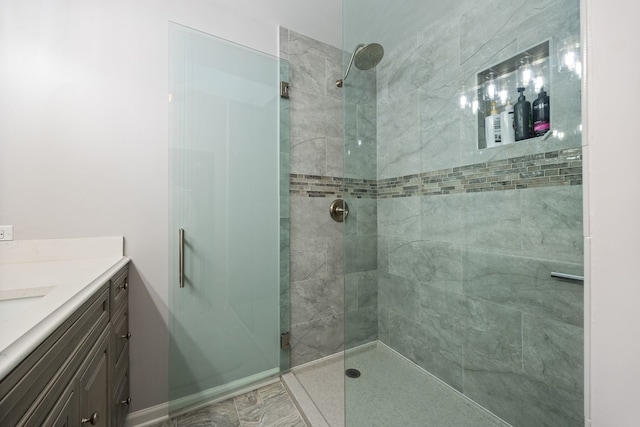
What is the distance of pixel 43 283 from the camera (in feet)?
2.78

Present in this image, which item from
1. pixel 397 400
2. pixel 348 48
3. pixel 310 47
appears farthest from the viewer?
pixel 310 47

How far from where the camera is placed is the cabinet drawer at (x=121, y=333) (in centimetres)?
106

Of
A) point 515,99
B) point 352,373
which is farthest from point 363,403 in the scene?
point 515,99

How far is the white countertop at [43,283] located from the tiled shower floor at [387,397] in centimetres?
124

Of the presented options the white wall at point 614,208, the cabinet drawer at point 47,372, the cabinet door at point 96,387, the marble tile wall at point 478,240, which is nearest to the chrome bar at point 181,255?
the cabinet door at point 96,387

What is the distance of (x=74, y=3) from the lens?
122 centimetres

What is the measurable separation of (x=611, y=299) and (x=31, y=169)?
1906mm

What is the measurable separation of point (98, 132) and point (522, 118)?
2076 mm

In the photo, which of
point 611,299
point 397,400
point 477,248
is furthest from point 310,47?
point 397,400

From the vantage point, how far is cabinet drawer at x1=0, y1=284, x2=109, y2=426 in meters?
0.42

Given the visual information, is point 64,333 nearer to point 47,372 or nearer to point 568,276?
point 47,372

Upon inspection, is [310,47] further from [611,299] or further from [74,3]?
[611,299]

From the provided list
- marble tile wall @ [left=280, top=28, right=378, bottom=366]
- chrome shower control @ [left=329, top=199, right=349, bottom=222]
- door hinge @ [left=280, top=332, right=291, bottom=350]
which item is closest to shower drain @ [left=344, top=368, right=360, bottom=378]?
marble tile wall @ [left=280, top=28, right=378, bottom=366]

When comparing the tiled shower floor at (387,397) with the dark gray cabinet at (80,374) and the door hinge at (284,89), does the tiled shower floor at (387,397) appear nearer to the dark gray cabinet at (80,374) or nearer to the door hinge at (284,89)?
the dark gray cabinet at (80,374)
